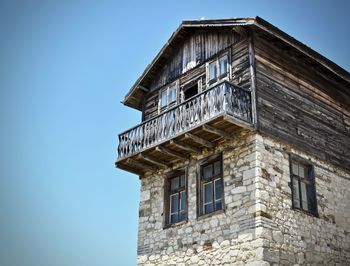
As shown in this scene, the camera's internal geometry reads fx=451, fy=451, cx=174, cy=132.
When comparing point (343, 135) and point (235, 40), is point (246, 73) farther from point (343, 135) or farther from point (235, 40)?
point (343, 135)

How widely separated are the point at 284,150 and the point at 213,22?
521cm

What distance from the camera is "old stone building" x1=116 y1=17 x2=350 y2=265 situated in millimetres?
12930

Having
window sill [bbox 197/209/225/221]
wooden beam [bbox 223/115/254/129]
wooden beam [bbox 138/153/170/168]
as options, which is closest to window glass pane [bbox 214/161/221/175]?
window sill [bbox 197/209/225/221]

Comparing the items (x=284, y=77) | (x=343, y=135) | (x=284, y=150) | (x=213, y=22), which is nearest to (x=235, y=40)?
(x=213, y=22)

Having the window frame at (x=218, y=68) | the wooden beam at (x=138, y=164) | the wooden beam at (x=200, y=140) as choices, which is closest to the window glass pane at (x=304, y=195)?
the wooden beam at (x=200, y=140)

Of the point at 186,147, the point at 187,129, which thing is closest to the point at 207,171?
the point at 186,147

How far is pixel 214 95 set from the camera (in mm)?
13453

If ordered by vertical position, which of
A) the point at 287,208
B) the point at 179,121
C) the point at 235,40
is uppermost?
the point at 235,40

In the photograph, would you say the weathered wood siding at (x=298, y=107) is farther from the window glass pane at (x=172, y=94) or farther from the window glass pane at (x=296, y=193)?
the window glass pane at (x=172, y=94)

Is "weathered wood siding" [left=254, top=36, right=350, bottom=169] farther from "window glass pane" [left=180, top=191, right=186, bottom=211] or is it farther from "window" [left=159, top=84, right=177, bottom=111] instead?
"window" [left=159, top=84, right=177, bottom=111]

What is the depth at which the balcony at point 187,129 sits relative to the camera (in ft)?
43.4

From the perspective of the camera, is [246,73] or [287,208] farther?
[246,73]

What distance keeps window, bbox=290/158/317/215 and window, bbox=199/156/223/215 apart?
7.32 ft

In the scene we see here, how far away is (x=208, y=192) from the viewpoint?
14312 mm
